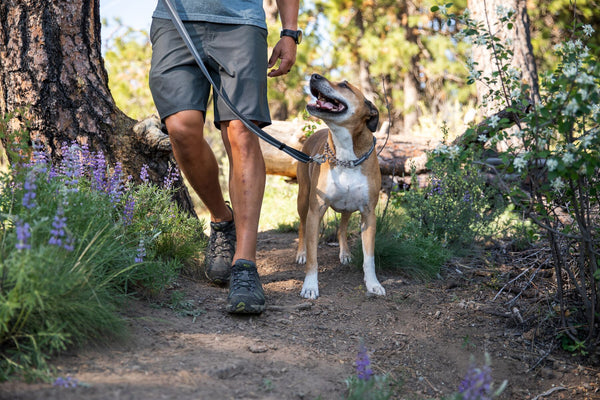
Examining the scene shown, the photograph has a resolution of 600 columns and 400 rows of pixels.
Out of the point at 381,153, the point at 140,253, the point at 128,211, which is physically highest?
the point at 381,153

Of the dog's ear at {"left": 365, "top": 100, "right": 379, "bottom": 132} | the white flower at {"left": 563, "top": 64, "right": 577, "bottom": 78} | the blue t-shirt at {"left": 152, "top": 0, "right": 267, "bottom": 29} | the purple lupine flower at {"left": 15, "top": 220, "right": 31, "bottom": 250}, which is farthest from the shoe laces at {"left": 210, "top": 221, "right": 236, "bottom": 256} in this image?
the white flower at {"left": 563, "top": 64, "right": 577, "bottom": 78}

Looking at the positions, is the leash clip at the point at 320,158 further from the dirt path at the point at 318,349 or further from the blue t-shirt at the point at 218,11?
the blue t-shirt at the point at 218,11

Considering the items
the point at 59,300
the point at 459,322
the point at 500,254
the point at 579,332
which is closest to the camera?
the point at 59,300

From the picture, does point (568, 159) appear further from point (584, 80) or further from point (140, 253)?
point (140, 253)

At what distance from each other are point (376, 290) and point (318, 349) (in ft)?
3.23

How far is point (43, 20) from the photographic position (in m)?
3.88

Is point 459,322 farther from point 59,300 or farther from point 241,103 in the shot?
point 59,300

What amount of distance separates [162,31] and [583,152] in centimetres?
242

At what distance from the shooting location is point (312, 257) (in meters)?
3.77

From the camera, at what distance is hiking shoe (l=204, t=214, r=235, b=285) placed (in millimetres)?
3643

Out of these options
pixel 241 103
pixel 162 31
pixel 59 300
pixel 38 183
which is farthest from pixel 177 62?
pixel 59 300

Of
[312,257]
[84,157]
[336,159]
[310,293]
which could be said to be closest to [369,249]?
[312,257]

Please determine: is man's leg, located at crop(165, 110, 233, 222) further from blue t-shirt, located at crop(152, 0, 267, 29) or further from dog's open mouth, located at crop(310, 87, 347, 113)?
dog's open mouth, located at crop(310, 87, 347, 113)

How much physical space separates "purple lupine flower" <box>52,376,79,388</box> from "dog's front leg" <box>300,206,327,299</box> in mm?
1816
